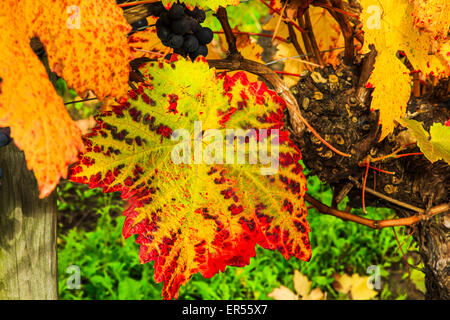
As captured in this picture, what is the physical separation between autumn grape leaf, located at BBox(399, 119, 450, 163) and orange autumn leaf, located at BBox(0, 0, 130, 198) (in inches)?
16.5

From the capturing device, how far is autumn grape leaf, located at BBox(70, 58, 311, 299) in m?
0.58

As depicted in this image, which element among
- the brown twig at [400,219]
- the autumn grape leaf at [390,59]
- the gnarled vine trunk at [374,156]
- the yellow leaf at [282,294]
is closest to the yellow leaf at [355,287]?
the yellow leaf at [282,294]

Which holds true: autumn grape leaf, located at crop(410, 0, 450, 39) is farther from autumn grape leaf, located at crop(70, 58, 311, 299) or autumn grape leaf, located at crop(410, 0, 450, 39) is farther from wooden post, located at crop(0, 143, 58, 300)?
wooden post, located at crop(0, 143, 58, 300)

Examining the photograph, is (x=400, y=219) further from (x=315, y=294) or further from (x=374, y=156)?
(x=315, y=294)

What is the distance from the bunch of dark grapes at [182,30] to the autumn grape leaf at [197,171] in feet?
0.23

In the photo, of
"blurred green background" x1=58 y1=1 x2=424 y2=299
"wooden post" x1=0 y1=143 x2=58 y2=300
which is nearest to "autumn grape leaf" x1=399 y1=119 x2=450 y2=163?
"wooden post" x1=0 y1=143 x2=58 y2=300

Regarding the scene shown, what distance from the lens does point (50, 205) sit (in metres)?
0.80

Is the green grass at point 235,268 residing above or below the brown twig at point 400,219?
below

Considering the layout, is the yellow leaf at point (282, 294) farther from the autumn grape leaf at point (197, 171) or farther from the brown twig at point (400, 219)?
the autumn grape leaf at point (197, 171)

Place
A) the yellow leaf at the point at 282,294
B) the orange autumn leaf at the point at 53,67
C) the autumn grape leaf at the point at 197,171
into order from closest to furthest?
the orange autumn leaf at the point at 53,67 < the autumn grape leaf at the point at 197,171 < the yellow leaf at the point at 282,294

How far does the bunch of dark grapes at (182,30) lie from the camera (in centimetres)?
62

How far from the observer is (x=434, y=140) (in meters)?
0.68

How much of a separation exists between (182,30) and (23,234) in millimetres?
462
